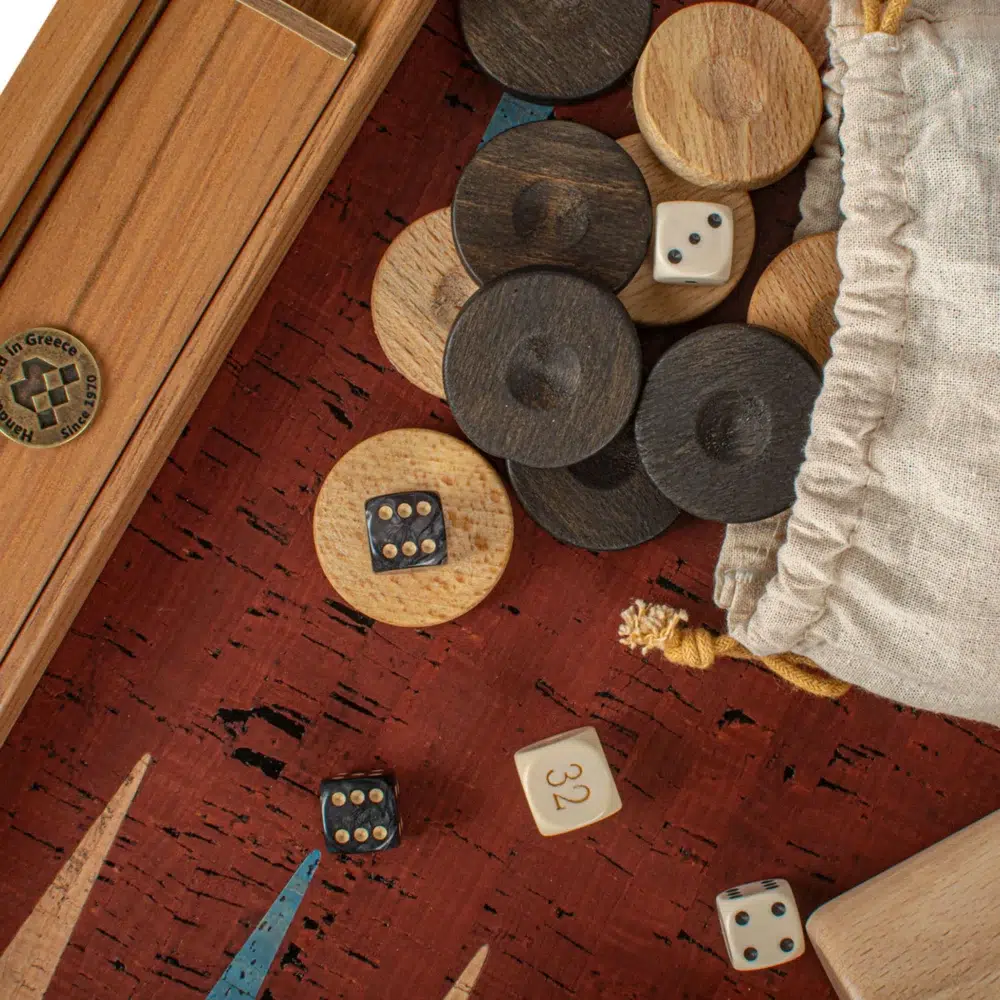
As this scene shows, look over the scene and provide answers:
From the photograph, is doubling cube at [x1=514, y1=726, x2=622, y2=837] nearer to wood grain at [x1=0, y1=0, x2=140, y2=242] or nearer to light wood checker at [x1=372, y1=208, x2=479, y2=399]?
light wood checker at [x1=372, y1=208, x2=479, y2=399]

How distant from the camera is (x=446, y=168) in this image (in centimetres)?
123

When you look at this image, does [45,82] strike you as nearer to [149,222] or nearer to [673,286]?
[149,222]

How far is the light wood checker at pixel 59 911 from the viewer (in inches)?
47.1

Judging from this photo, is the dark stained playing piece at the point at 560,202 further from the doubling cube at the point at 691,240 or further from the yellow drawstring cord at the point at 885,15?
the yellow drawstring cord at the point at 885,15

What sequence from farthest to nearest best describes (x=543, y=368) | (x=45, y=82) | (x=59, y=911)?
(x=59, y=911)
(x=543, y=368)
(x=45, y=82)

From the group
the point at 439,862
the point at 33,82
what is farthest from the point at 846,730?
the point at 33,82

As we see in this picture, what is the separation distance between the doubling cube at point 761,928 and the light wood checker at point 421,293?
2.58 ft

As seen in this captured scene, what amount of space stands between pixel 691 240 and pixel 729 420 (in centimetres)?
22

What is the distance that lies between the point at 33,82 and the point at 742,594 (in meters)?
1.00

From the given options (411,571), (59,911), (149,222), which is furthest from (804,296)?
(59,911)

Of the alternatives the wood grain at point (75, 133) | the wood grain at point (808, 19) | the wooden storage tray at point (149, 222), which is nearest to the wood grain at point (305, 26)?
the wooden storage tray at point (149, 222)

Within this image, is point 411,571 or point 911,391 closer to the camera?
point 911,391

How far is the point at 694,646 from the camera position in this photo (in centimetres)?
Result: 117

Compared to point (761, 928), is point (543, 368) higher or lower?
higher
